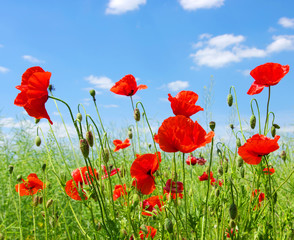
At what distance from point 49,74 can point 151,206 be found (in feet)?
2.83

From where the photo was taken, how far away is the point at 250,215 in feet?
5.06

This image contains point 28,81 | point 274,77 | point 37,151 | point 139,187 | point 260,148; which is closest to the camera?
point 28,81

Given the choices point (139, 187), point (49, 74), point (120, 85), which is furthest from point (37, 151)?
point (49, 74)

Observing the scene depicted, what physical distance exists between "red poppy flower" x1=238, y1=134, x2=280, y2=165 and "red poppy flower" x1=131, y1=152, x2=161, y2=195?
1.27ft

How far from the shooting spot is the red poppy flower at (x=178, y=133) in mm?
1152

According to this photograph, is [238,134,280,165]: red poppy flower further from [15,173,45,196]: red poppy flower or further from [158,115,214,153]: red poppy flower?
[15,173,45,196]: red poppy flower

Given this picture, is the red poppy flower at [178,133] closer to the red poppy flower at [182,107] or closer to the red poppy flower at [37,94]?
the red poppy flower at [182,107]

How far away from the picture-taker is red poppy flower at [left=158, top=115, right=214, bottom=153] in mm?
1152

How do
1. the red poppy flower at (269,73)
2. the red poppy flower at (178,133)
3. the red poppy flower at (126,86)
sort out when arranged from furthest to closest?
the red poppy flower at (126,86) < the red poppy flower at (269,73) < the red poppy flower at (178,133)

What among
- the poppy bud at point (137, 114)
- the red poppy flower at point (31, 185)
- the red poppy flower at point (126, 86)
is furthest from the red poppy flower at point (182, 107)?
the red poppy flower at point (31, 185)

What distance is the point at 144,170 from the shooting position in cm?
145

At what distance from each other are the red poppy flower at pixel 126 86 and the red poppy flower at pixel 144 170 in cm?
51

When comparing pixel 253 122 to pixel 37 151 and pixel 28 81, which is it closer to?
pixel 28 81

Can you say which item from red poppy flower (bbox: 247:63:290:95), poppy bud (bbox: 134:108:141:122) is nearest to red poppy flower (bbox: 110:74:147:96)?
poppy bud (bbox: 134:108:141:122)
